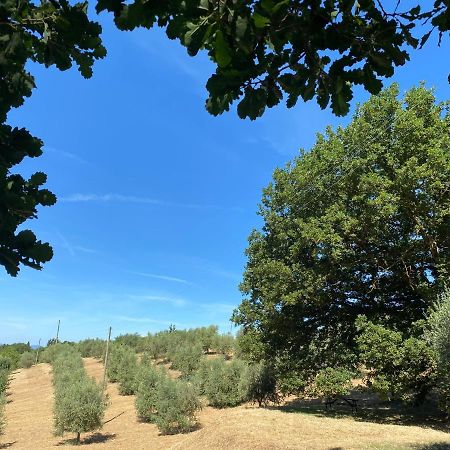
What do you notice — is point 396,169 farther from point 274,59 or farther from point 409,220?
point 274,59

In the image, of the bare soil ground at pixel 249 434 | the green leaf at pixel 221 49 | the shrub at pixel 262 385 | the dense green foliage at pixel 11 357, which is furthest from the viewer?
the dense green foliage at pixel 11 357

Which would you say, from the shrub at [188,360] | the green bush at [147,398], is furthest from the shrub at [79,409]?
the shrub at [188,360]

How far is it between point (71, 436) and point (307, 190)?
20.6m

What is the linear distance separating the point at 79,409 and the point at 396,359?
59.6ft

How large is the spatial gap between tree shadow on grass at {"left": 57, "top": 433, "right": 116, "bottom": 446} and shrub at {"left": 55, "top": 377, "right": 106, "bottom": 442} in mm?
376

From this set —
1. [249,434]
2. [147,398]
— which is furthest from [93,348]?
[249,434]

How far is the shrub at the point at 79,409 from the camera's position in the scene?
23.2 metres

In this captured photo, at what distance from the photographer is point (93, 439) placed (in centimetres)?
2302

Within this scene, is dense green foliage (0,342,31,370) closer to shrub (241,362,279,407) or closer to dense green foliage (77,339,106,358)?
dense green foliage (77,339,106,358)

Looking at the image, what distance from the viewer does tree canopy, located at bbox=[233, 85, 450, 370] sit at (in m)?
17.1

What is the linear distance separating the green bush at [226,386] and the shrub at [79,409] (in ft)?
27.9

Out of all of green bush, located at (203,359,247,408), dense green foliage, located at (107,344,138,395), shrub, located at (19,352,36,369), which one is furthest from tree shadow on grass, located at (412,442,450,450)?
shrub, located at (19,352,36,369)

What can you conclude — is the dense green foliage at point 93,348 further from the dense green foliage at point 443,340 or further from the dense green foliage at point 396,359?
the dense green foliage at point 443,340

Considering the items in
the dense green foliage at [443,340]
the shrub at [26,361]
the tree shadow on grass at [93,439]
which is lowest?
the tree shadow on grass at [93,439]
